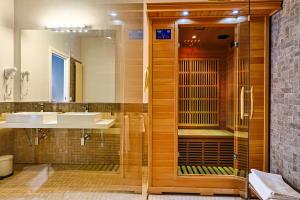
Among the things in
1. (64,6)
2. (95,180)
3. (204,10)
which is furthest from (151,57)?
(95,180)

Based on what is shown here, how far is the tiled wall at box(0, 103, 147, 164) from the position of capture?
10.4ft

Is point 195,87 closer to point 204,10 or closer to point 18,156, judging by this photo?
point 204,10

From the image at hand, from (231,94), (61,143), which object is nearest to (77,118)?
(61,143)

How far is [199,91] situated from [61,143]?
2.08m

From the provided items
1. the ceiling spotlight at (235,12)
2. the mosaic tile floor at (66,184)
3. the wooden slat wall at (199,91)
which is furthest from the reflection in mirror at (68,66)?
the ceiling spotlight at (235,12)

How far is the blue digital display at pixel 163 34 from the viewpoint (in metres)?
2.90

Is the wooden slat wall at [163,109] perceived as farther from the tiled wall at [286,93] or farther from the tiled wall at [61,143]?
the tiled wall at [286,93]

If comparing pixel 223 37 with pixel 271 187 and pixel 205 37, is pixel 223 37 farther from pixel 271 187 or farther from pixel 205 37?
pixel 271 187

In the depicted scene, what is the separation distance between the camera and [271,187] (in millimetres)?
2184

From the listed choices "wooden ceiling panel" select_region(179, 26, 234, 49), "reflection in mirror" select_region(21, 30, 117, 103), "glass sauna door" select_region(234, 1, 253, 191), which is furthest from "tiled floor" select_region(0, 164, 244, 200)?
"wooden ceiling panel" select_region(179, 26, 234, 49)

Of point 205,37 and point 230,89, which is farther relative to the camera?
point 205,37

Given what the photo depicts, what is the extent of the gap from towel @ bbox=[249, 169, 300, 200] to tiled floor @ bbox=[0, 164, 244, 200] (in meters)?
0.54

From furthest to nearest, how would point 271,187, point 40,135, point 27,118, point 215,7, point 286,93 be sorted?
point 40,135 < point 27,118 < point 215,7 < point 286,93 < point 271,187

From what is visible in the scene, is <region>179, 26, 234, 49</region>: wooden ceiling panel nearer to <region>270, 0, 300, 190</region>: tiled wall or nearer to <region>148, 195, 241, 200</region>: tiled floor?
<region>270, 0, 300, 190</region>: tiled wall
